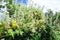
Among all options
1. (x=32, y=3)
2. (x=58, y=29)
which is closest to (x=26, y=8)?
(x=32, y=3)

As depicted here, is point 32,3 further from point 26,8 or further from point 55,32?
point 55,32

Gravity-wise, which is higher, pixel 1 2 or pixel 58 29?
pixel 1 2

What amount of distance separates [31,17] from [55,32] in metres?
0.80

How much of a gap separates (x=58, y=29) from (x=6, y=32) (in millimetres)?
1672

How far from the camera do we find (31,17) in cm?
568

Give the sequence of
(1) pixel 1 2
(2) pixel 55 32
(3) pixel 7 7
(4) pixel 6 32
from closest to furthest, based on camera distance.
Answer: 1. (4) pixel 6 32
2. (2) pixel 55 32
3. (3) pixel 7 7
4. (1) pixel 1 2

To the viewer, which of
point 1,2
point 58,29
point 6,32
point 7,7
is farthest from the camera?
point 1,2

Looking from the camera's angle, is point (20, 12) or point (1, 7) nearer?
point (20, 12)

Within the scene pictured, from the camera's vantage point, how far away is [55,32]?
556 centimetres

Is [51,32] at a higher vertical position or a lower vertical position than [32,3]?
lower

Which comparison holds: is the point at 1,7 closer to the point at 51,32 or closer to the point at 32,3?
the point at 32,3

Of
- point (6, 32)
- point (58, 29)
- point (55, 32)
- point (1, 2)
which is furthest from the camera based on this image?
point (1, 2)

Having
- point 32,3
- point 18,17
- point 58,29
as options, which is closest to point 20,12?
point 18,17

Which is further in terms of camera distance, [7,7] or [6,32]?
[7,7]
